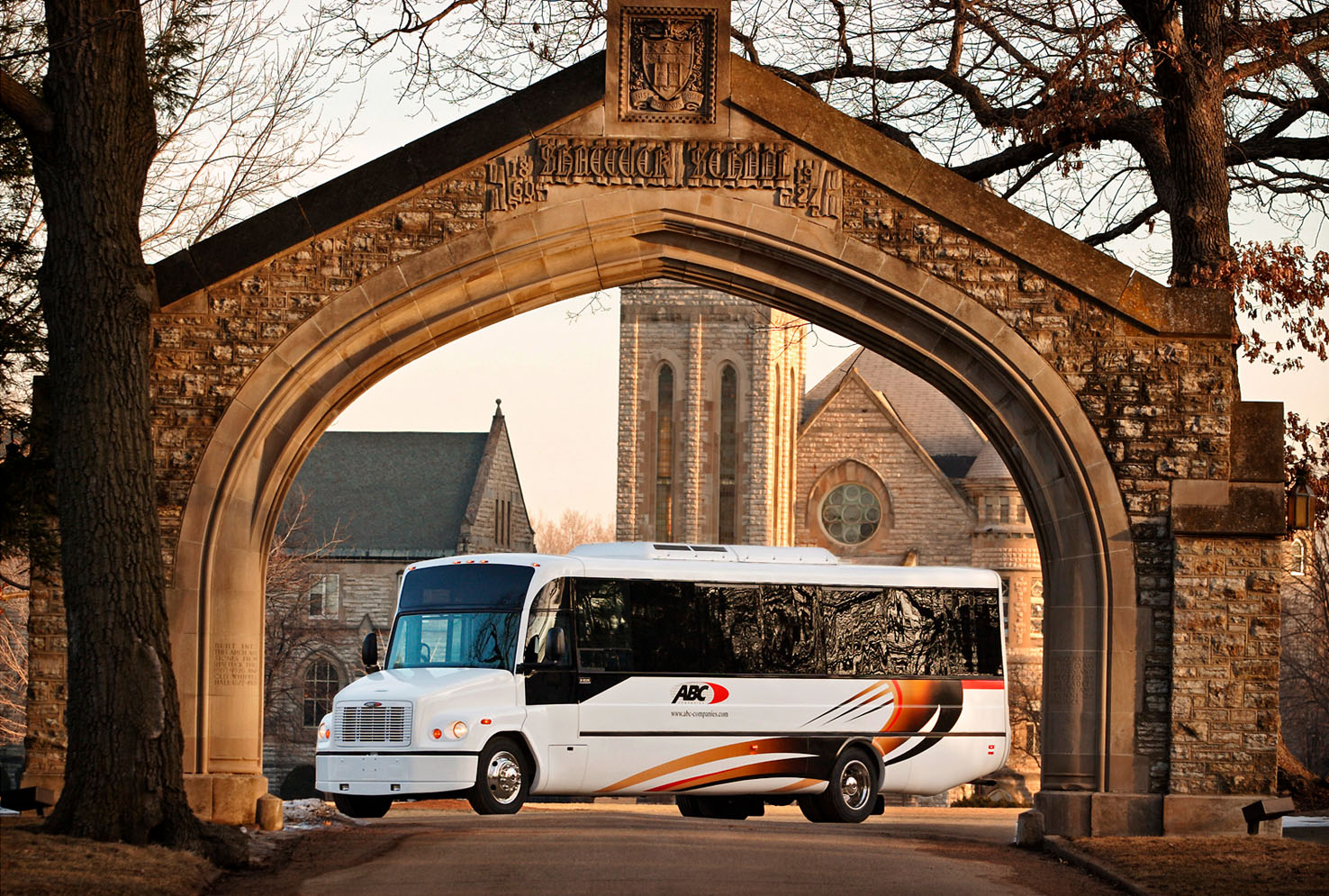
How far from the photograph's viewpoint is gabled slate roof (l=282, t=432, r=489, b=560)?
5584 cm

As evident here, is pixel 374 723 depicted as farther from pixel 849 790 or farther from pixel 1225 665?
pixel 1225 665

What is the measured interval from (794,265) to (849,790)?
511cm

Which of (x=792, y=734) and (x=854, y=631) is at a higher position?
(x=854, y=631)

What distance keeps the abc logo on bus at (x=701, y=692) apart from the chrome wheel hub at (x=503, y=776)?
5.51ft

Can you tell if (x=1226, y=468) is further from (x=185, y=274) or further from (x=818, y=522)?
(x=818, y=522)

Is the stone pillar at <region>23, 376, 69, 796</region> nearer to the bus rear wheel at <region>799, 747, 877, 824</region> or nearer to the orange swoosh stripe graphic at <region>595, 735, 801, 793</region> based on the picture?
the orange swoosh stripe graphic at <region>595, 735, 801, 793</region>

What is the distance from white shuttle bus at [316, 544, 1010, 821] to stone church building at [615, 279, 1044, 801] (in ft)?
126

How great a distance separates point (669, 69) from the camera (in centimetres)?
1473

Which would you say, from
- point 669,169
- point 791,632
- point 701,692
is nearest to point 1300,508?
point 791,632

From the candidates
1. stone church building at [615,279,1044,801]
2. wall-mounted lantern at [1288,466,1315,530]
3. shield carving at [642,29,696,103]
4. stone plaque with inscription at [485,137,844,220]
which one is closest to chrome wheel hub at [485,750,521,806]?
stone plaque with inscription at [485,137,844,220]

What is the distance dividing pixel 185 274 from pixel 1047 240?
7.15 metres

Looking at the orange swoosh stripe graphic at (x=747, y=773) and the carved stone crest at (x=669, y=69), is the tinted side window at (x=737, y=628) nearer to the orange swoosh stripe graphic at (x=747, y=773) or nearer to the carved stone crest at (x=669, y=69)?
the orange swoosh stripe graphic at (x=747, y=773)

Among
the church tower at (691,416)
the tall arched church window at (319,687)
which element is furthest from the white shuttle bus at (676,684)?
the church tower at (691,416)

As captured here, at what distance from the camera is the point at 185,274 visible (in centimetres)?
1466
